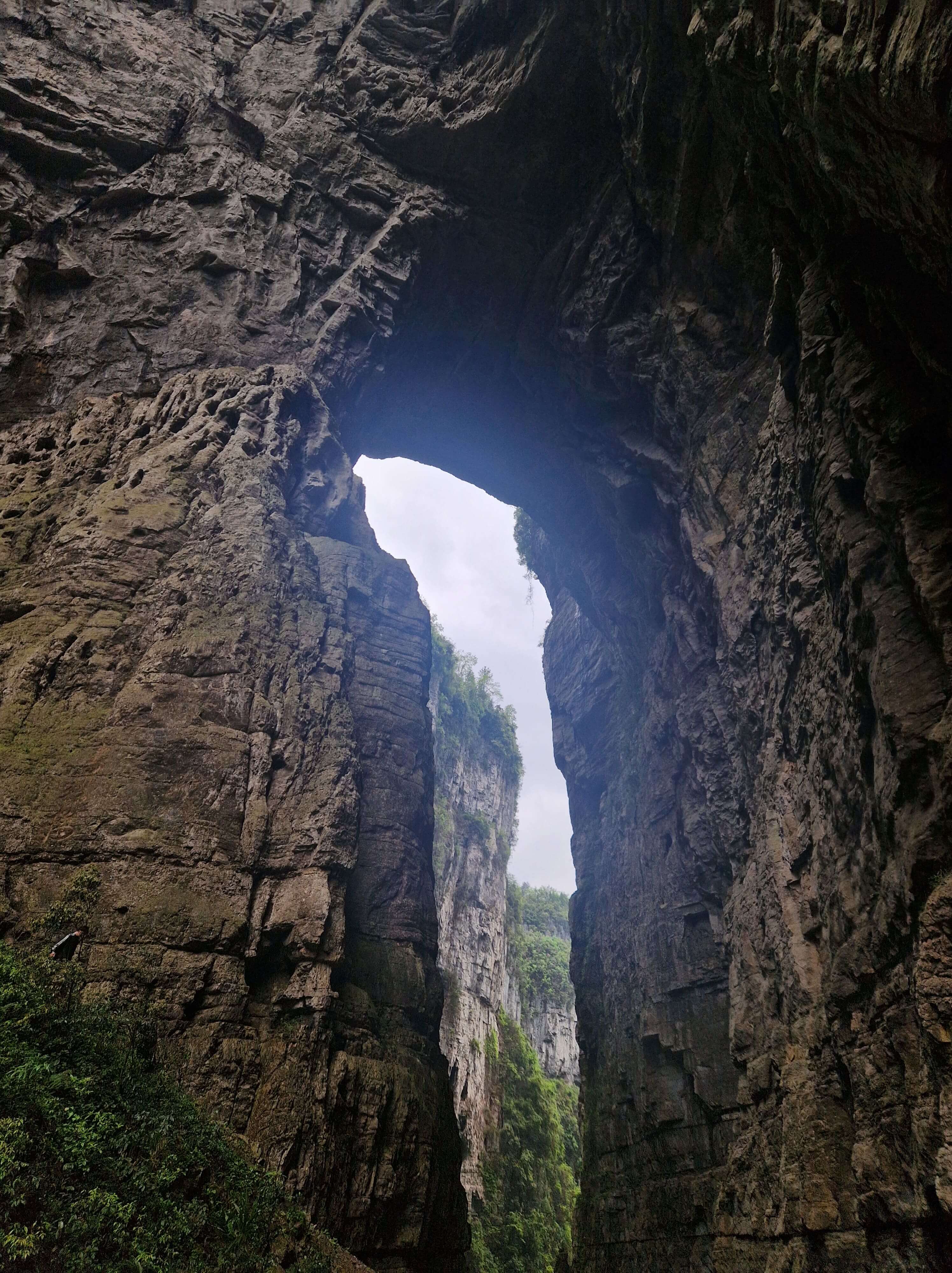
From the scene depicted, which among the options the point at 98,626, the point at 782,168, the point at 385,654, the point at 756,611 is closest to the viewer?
the point at 782,168

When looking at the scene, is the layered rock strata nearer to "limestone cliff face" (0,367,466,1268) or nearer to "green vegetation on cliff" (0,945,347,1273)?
"limestone cliff face" (0,367,466,1268)

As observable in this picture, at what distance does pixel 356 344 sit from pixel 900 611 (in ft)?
40.5

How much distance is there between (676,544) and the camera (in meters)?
14.4

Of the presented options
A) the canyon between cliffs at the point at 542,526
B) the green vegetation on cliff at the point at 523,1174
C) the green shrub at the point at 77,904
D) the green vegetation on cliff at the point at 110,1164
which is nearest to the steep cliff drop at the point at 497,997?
the green vegetation on cliff at the point at 523,1174

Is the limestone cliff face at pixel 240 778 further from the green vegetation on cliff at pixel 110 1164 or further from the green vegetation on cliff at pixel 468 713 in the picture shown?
the green vegetation on cliff at pixel 468 713

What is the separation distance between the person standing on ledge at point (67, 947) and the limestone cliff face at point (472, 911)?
18968 mm

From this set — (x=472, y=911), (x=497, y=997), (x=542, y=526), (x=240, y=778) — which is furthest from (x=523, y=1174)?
(x=240, y=778)

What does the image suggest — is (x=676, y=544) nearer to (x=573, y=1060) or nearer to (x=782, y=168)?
(x=782, y=168)

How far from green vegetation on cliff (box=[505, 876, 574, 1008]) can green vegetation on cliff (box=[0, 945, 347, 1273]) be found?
31.0m

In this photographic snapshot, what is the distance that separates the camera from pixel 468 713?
127ft

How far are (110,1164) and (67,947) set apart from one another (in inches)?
82.6

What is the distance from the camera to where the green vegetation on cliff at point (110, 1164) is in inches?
169

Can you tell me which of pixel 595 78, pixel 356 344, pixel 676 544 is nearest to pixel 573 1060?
pixel 676 544

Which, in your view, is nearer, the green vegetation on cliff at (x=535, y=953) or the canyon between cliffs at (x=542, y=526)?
the canyon between cliffs at (x=542, y=526)
